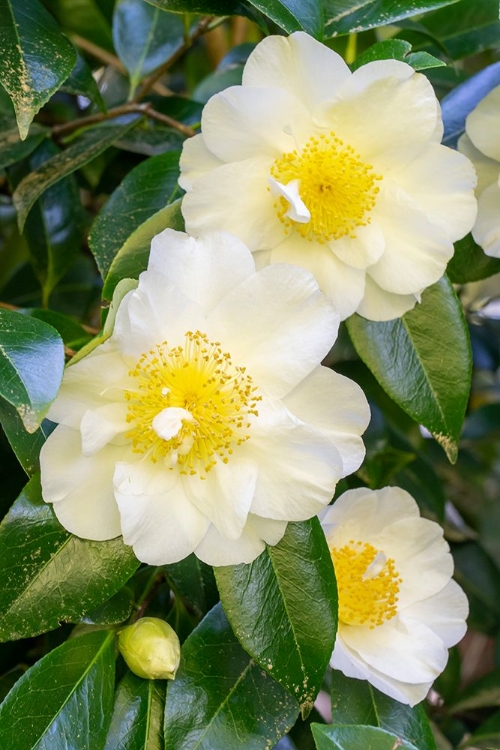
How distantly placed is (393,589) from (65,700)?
0.95 ft

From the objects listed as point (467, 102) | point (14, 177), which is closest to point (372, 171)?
point (467, 102)

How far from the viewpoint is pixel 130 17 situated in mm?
1031

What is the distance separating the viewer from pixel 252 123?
0.60m

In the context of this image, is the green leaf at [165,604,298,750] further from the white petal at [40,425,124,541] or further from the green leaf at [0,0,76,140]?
the green leaf at [0,0,76,140]

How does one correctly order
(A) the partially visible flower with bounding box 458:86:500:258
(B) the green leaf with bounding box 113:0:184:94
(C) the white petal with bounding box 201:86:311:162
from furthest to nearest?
(B) the green leaf with bounding box 113:0:184:94 < (A) the partially visible flower with bounding box 458:86:500:258 < (C) the white petal with bounding box 201:86:311:162

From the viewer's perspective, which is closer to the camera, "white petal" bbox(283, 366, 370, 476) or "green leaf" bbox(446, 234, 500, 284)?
"white petal" bbox(283, 366, 370, 476)

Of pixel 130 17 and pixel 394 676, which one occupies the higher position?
pixel 130 17

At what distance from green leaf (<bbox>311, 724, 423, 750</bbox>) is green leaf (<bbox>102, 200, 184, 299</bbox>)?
1.14 ft

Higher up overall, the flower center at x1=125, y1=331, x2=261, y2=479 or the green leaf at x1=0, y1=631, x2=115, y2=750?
the flower center at x1=125, y1=331, x2=261, y2=479

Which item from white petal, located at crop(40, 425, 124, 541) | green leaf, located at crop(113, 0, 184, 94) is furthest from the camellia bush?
green leaf, located at crop(113, 0, 184, 94)

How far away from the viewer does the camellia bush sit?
549 mm

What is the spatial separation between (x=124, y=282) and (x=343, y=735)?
34 cm

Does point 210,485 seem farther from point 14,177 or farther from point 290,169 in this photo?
point 14,177

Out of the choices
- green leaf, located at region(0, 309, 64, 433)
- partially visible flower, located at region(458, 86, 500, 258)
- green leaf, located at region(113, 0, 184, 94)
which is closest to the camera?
green leaf, located at region(0, 309, 64, 433)
